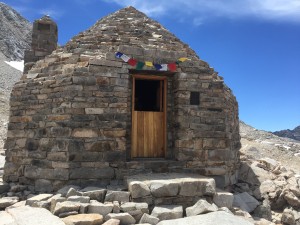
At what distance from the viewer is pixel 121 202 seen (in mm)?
5555

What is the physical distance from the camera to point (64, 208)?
501 cm

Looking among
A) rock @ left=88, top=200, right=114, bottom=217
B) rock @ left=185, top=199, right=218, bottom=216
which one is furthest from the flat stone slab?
rock @ left=88, top=200, right=114, bottom=217

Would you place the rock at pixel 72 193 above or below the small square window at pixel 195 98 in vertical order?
below

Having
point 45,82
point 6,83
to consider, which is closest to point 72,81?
point 45,82

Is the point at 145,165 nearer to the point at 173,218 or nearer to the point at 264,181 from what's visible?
the point at 173,218

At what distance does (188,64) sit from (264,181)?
3.96 m

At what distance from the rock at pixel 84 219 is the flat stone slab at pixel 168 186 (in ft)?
3.09

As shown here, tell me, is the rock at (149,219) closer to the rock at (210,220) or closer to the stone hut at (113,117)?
the rock at (210,220)

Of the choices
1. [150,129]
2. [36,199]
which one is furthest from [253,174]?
[36,199]

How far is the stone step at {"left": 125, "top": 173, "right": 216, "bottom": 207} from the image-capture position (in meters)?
5.64

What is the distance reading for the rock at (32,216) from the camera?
4566 mm

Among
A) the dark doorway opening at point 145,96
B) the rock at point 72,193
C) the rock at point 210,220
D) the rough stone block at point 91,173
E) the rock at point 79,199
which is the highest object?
the dark doorway opening at point 145,96

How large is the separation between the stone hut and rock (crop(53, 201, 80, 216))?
130 cm

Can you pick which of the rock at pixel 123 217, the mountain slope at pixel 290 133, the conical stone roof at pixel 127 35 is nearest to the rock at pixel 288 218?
the rock at pixel 123 217
